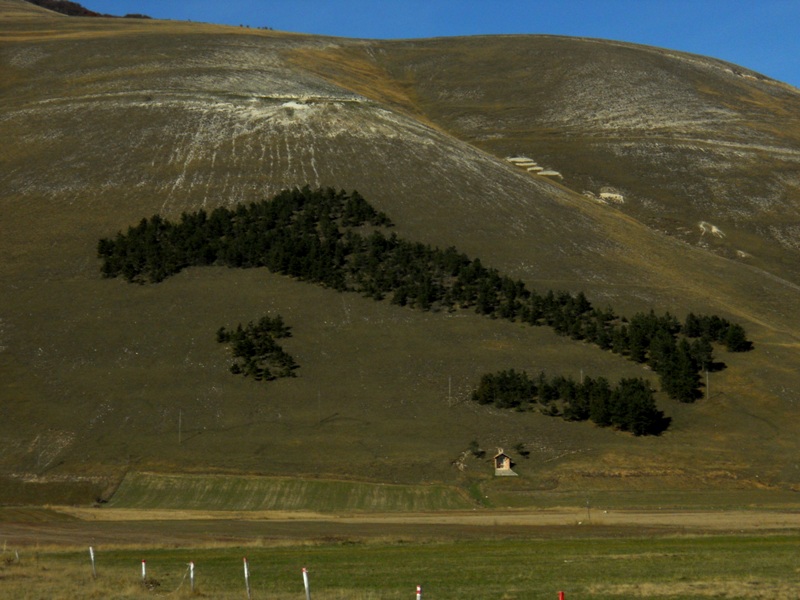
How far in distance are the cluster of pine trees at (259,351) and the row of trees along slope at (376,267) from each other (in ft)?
34.4

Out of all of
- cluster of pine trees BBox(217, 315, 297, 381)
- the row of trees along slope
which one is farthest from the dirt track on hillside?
the row of trees along slope

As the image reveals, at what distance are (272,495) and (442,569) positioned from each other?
30.6m

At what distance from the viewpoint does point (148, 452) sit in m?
62.8

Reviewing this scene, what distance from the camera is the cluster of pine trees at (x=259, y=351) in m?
73.6

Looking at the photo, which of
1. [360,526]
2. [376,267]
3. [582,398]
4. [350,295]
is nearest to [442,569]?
[360,526]

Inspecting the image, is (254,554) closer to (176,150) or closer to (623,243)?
(623,243)

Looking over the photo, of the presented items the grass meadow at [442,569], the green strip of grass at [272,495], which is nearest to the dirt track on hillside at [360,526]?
the grass meadow at [442,569]

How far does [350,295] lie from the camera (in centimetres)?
8625

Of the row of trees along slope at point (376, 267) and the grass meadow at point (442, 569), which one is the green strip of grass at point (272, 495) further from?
the row of trees along slope at point (376, 267)

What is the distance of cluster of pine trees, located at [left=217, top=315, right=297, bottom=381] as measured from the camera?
2899 inches

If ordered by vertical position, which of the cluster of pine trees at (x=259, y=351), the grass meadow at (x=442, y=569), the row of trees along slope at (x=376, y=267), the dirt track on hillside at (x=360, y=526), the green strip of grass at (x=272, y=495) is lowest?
the green strip of grass at (x=272, y=495)

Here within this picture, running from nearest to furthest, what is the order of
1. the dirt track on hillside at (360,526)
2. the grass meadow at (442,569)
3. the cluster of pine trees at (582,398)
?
1. the grass meadow at (442,569)
2. the dirt track on hillside at (360,526)
3. the cluster of pine trees at (582,398)

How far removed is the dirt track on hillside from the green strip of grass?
2.73 metres

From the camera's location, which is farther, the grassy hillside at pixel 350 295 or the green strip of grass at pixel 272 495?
the grassy hillside at pixel 350 295
